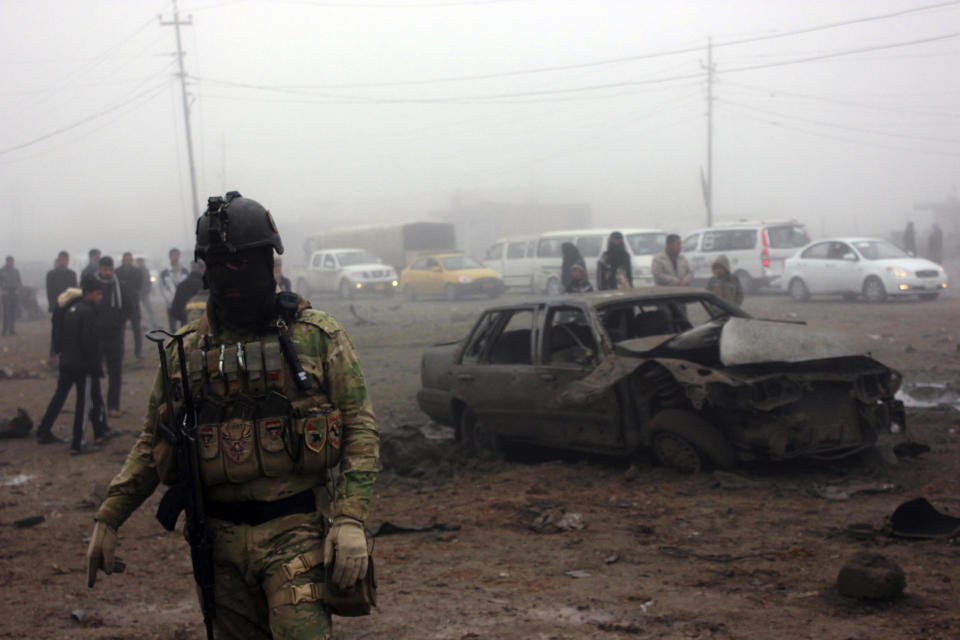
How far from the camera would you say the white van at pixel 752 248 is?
21344 mm

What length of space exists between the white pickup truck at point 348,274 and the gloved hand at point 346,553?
2684 centimetres

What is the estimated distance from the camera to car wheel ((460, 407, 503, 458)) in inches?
299

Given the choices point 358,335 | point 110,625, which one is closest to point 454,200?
point 358,335

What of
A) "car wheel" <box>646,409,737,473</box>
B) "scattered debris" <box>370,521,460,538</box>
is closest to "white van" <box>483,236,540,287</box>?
"car wheel" <box>646,409,737,473</box>

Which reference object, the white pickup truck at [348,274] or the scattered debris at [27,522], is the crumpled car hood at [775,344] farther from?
the white pickup truck at [348,274]

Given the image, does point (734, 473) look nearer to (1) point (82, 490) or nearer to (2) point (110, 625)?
(2) point (110, 625)

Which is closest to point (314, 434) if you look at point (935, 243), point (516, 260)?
point (516, 260)

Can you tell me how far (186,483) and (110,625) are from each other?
7.41 ft

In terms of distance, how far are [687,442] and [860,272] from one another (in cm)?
1418

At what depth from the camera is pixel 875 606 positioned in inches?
157

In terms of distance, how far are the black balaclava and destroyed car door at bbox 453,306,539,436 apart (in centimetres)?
454

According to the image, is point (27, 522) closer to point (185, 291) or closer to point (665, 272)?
point (185, 291)

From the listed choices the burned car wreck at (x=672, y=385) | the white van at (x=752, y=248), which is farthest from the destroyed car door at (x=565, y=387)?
the white van at (x=752, y=248)

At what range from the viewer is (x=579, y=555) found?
514 cm
